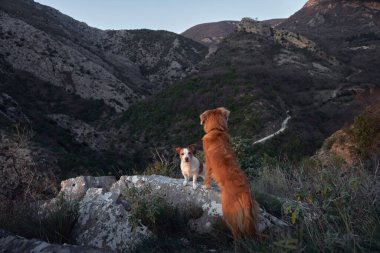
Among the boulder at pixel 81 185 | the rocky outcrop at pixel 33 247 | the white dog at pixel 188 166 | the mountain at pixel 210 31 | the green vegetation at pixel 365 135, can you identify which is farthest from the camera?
the mountain at pixel 210 31

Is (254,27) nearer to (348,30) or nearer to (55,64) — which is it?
(348,30)

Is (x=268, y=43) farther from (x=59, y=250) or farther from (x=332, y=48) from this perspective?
(x=59, y=250)

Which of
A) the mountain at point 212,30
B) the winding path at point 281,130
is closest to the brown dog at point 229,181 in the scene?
the winding path at point 281,130

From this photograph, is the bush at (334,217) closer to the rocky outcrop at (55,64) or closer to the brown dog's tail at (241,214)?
the brown dog's tail at (241,214)

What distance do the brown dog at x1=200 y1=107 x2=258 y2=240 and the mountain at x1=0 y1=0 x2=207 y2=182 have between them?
21488 millimetres

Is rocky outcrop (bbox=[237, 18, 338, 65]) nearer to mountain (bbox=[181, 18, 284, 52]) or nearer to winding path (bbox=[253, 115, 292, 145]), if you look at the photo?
winding path (bbox=[253, 115, 292, 145])

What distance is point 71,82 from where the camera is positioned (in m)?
54.7

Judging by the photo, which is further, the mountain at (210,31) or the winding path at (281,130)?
the mountain at (210,31)

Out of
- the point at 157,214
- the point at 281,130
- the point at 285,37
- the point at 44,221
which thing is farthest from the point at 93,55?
the point at 157,214

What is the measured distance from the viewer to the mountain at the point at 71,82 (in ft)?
115

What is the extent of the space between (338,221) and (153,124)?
42873mm

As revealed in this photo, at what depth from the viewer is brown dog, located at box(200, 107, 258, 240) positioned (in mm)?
4438

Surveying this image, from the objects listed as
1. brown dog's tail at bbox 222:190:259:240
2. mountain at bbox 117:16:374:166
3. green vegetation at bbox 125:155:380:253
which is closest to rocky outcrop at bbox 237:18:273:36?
mountain at bbox 117:16:374:166

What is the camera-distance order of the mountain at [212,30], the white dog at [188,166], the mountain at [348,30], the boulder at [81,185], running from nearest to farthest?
the white dog at [188,166]
the boulder at [81,185]
the mountain at [348,30]
the mountain at [212,30]
